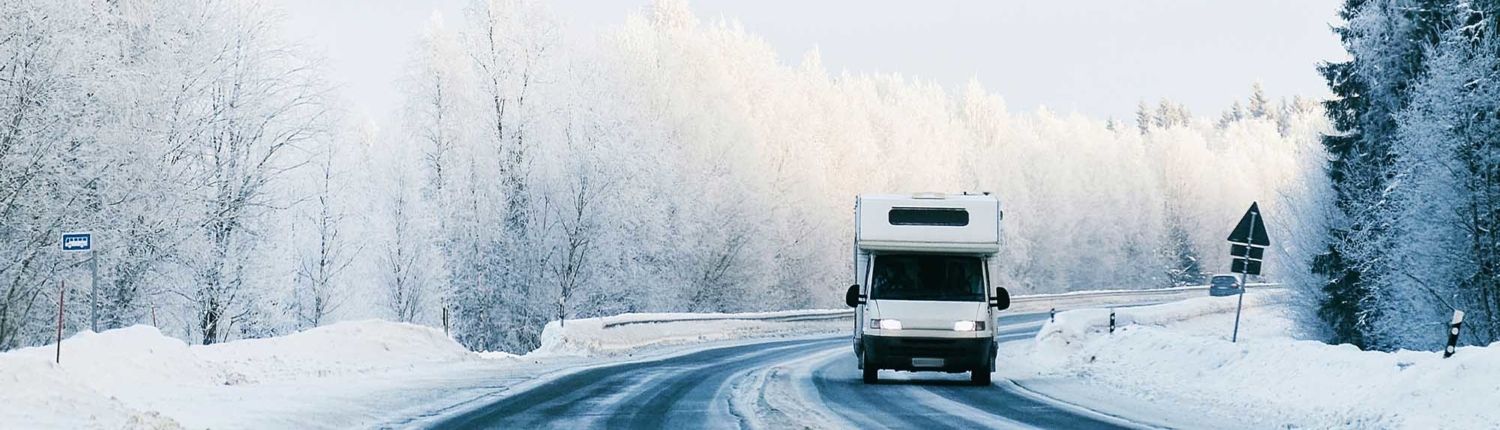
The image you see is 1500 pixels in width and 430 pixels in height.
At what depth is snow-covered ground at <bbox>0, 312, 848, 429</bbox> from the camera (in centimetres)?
1165

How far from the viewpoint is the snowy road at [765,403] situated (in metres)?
13.7

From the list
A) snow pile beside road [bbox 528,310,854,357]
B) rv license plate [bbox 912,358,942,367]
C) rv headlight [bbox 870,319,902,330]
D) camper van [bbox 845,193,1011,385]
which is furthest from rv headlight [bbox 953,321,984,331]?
snow pile beside road [bbox 528,310,854,357]

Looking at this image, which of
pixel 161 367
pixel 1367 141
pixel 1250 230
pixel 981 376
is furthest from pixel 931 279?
pixel 1367 141

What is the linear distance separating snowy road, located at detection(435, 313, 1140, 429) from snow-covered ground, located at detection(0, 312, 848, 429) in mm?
1063

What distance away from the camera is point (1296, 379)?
1681 cm

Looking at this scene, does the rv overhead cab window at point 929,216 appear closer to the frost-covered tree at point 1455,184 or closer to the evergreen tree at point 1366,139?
the frost-covered tree at point 1455,184

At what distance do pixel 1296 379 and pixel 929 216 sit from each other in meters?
5.48

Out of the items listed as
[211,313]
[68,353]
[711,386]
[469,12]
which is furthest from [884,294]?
[469,12]

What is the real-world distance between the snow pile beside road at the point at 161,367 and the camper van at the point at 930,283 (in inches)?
326

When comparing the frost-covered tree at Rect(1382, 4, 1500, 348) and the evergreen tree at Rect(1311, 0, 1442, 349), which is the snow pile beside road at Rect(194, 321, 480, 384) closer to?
the frost-covered tree at Rect(1382, 4, 1500, 348)

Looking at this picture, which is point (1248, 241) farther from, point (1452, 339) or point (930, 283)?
point (1452, 339)

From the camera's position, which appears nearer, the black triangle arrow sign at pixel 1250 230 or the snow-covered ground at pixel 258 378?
the snow-covered ground at pixel 258 378

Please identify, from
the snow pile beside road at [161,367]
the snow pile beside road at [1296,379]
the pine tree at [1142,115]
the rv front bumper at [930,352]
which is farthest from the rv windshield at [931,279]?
the pine tree at [1142,115]

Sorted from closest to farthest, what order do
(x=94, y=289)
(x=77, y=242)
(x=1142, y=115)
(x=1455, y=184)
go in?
1. (x=94, y=289)
2. (x=77, y=242)
3. (x=1455, y=184)
4. (x=1142, y=115)
